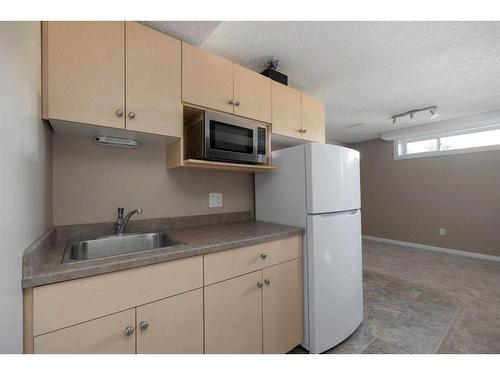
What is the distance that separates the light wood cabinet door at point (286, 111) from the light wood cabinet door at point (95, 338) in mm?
1543

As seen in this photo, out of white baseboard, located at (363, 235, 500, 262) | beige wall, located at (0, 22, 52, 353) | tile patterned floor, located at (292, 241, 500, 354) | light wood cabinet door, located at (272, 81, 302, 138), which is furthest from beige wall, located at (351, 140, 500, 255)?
beige wall, located at (0, 22, 52, 353)

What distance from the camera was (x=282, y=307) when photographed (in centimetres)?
142

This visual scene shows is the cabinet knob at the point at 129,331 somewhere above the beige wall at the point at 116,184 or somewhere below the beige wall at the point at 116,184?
below

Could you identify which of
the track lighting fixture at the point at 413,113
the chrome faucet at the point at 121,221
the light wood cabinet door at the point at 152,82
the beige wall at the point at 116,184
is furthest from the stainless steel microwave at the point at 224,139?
the track lighting fixture at the point at 413,113

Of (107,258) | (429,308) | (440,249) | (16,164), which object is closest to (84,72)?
(16,164)

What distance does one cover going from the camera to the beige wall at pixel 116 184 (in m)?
1.30

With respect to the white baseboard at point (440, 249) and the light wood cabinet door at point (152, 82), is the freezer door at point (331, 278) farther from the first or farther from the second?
the white baseboard at point (440, 249)

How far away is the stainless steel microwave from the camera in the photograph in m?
1.41

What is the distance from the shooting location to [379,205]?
4.82m

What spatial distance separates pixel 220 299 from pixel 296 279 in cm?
59

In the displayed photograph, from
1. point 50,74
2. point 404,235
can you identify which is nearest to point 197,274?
point 50,74

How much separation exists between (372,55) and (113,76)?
A: 6.28 ft

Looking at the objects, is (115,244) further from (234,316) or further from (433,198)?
(433,198)

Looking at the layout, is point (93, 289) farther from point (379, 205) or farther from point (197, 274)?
point (379, 205)
